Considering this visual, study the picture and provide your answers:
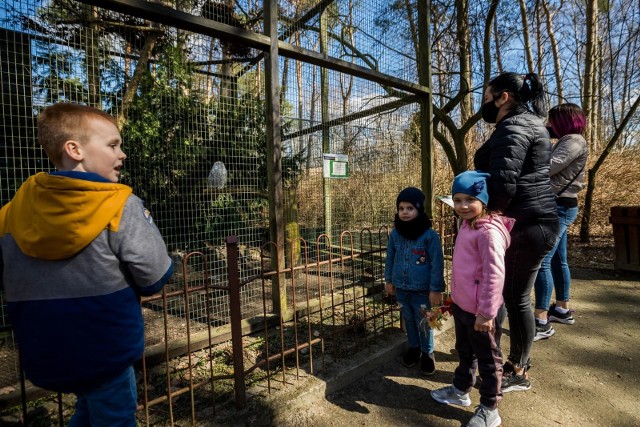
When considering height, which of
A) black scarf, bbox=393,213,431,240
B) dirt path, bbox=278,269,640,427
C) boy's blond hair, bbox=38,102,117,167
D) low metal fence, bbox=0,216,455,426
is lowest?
dirt path, bbox=278,269,640,427

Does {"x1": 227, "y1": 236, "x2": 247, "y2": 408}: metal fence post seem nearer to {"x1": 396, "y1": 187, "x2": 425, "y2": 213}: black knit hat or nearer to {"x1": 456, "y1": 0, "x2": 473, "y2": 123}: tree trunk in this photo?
{"x1": 396, "y1": 187, "x2": 425, "y2": 213}: black knit hat

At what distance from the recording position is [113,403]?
1331 mm

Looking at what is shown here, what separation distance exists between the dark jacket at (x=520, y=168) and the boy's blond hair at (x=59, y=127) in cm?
205

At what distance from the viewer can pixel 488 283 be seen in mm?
1967

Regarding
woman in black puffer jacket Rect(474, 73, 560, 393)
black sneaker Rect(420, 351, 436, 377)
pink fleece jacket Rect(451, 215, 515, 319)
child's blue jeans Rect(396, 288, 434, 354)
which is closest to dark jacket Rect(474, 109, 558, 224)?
woman in black puffer jacket Rect(474, 73, 560, 393)

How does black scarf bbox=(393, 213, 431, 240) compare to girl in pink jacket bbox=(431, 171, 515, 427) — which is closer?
girl in pink jacket bbox=(431, 171, 515, 427)

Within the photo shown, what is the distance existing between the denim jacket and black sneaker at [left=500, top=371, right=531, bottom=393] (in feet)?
2.47

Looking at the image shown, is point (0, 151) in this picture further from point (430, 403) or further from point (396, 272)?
point (430, 403)

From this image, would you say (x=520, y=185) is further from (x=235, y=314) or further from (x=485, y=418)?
(x=235, y=314)

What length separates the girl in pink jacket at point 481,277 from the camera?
198cm

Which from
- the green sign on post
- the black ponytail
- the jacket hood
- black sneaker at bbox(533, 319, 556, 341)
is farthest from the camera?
the green sign on post

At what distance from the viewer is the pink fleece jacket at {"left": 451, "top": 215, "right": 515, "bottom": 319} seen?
1969mm

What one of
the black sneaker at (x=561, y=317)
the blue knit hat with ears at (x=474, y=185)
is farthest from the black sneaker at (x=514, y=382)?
the black sneaker at (x=561, y=317)

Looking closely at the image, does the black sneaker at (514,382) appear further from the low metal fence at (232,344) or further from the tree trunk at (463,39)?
the tree trunk at (463,39)
